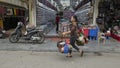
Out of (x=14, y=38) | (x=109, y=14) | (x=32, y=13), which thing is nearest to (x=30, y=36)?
(x=14, y=38)

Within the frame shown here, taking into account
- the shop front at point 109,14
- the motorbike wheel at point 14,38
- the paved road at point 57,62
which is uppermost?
the shop front at point 109,14

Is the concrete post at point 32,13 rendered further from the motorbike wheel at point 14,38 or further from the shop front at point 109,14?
the shop front at point 109,14

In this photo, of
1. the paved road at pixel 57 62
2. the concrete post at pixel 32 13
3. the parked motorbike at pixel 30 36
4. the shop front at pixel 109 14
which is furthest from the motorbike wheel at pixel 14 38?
the shop front at pixel 109 14

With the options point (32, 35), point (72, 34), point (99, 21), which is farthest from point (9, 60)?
point (99, 21)

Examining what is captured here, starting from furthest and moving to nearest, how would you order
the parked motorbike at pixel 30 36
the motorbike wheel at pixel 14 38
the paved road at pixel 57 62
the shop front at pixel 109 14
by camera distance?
the shop front at pixel 109 14 → the motorbike wheel at pixel 14 38 → the parked motorbike at pixel 30 36 → the paved road at pixel 57 62

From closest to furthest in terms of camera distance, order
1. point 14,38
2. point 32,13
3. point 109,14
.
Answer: point 14,38, point 32,13, point 109,14

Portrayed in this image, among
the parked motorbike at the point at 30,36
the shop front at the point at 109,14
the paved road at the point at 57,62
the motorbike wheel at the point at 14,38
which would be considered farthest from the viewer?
the shop front at the point at 109,14

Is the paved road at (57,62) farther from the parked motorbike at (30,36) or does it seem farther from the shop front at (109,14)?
the shop front at (109,14)

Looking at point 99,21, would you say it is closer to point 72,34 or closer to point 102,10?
point 102,10

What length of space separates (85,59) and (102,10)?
315 inches

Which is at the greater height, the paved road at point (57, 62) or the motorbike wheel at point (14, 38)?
the motorbike wheel at point (14, 38)

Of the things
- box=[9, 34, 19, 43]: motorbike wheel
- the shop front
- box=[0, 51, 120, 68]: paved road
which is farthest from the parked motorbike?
the shop front

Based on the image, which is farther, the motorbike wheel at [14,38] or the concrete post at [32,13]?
the concrete post at [32,13]

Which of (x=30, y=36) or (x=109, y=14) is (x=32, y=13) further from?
(x=109, y=14)
